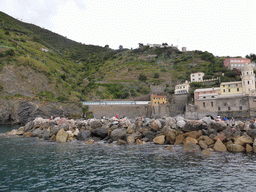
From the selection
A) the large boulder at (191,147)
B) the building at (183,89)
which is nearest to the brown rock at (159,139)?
the large boulder at (191,147)

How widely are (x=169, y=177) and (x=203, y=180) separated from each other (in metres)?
1.92

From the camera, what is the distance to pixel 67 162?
1391cm

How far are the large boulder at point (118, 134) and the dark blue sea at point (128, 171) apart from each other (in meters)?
6.56

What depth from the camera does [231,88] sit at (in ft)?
182

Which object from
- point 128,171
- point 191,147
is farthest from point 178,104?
point 128,171

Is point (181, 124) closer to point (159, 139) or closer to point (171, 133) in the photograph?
point (171, 133)

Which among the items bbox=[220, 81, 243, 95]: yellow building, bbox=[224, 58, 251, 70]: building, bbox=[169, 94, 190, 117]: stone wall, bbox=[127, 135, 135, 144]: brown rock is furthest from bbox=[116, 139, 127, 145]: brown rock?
bbox=[224, 58, 251, 70]: building

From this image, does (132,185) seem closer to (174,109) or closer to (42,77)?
(174,109)

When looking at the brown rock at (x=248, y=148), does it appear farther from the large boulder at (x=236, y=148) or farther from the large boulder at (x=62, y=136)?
the large boulder at (x=62, y=136)

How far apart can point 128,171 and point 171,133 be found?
440 inches

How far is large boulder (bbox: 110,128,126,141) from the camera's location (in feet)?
75.6

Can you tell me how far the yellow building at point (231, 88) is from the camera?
53.9m

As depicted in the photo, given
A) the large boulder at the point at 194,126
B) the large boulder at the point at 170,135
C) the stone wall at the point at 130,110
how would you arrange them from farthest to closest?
the stone wall at the point at 130,110
the large boulder at the point at 170,135
the large boulder at the point at 194,126

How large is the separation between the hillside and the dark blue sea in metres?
45.6
